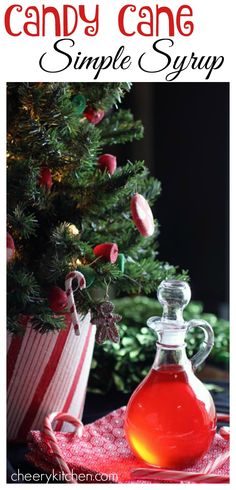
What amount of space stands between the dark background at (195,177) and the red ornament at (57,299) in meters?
1.69

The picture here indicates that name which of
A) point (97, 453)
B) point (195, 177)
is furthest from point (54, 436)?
point (195, 177)

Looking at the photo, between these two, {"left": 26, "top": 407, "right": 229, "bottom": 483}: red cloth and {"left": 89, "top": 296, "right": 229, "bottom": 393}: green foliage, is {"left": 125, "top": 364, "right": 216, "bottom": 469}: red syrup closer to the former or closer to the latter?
{"left": 26, "top": 407, "right": 229, "bottom": 483}: red cloth

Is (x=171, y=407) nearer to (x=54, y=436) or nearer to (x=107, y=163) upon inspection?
(x=54, y=436)

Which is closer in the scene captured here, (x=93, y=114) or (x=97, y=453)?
(x=97, y=453)

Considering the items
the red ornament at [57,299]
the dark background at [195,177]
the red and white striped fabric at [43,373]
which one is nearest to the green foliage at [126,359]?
the red and white striped fabric at [43,373]

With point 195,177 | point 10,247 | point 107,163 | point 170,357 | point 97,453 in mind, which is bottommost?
point 97,453

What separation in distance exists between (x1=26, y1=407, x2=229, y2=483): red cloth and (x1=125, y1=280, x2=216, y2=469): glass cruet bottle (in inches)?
1.2

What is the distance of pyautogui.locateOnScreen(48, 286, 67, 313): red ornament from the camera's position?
32.4 inches

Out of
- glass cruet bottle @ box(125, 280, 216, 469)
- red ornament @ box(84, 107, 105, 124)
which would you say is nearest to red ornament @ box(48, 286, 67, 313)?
glass cruet bottle @ box(125, 280, 216, 469)

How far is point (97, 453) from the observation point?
0.82 m

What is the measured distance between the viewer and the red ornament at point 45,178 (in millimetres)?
838

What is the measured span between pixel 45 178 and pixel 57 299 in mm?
141
